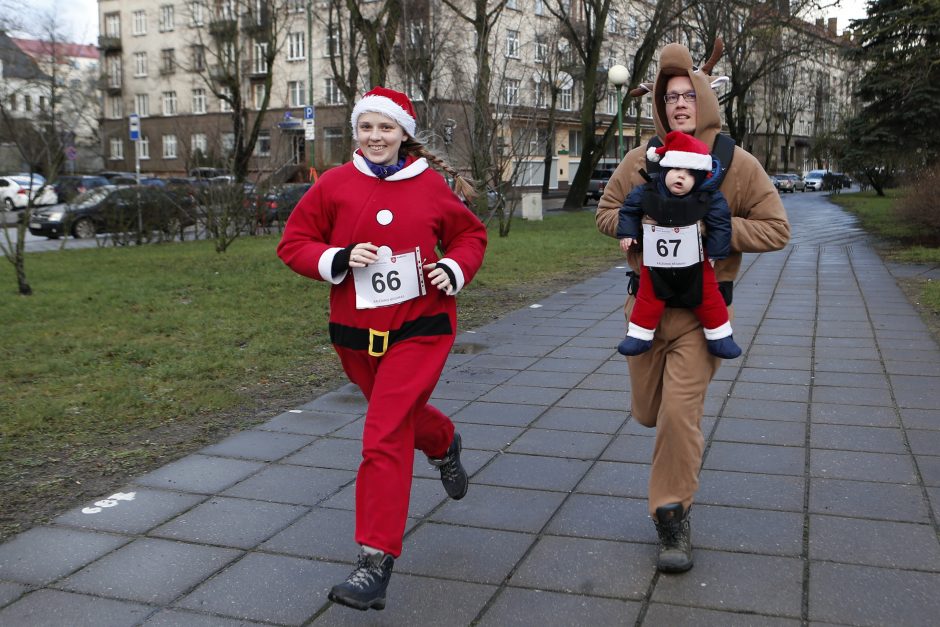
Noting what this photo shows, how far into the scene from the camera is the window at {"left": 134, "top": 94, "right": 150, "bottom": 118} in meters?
Answer: 66.6

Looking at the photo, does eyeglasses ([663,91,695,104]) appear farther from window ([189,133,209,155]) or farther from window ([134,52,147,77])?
window ([134,52,147,77])

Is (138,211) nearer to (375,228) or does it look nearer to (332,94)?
(375,228)

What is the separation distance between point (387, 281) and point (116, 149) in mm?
69618

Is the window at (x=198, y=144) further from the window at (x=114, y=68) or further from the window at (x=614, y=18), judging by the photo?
the window at (x=614, y=18)

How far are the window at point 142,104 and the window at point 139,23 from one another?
434 cm

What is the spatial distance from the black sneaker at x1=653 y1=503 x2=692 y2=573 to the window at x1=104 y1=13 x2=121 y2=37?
237 feet

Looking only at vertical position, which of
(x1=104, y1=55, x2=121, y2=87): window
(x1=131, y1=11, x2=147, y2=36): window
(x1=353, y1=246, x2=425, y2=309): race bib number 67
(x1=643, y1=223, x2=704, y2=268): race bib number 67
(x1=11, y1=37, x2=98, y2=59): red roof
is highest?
(x1=131, y1=11, x2=147, y2=36): window

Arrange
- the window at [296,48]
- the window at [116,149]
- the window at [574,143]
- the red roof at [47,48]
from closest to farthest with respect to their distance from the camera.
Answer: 1. the red roof at [47,48]
2. the window at [296,48]
3. the window at [116,149]
4. the window at [574,143]

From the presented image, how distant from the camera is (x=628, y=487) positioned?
14.8 feet

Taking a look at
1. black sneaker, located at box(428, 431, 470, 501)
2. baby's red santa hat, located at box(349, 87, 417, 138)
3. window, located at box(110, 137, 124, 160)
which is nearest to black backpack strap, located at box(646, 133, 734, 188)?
baby's red santa hat, located at box(349, 87, 417, 138)

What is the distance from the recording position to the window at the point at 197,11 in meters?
39.8

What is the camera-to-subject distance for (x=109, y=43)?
6688 centimetres

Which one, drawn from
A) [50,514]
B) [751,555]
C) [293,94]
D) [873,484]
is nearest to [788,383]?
[873,484]

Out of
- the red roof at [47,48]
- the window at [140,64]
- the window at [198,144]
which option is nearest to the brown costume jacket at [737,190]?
the red roof at [47,48]
